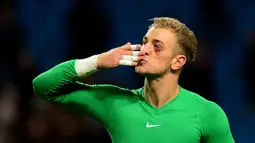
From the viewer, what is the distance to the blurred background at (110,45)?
638cm

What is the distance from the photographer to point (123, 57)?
377 centimetres

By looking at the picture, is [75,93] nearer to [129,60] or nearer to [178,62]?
[129,60]

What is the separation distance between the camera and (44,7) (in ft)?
24.5

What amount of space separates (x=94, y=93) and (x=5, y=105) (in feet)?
8.65

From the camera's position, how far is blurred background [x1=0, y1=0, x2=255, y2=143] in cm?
638

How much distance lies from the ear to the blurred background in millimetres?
2284

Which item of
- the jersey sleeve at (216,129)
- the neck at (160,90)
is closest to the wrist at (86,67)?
the neck at (160,90)

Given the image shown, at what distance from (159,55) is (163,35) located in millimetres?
123

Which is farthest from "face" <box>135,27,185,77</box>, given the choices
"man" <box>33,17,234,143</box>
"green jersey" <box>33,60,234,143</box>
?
"green jersey" <box>33,60,234,143</box>

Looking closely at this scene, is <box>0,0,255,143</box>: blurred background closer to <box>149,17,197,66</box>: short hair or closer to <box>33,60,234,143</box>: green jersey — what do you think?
<box>33,60,234,143</box>: green jersey

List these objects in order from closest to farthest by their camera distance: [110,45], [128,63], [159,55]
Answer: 1. [128,63]
2. [159,55]
3. [110,45]

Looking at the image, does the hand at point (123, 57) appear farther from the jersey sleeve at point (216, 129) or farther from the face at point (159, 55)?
the jersey sleeve at point (216, 129)

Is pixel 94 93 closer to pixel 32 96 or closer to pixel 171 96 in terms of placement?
pixel 171 96

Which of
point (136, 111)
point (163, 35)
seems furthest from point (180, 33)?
point (136, 111)
